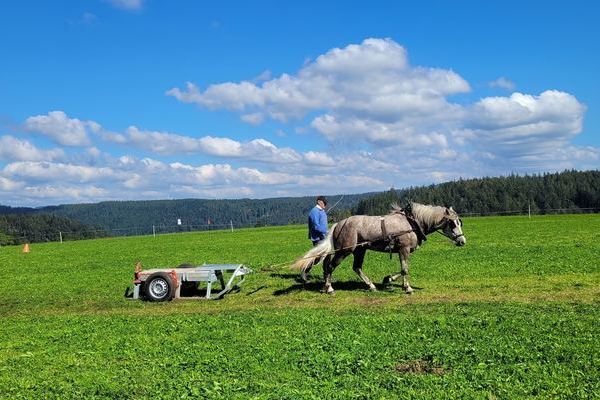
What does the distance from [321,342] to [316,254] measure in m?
6.60

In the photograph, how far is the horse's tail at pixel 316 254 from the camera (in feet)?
53.5

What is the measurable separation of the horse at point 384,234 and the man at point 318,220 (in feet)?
8.07

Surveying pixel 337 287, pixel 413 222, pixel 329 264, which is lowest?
pixel 337 287

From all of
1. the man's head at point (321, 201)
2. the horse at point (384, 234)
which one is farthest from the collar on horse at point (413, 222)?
the man's head at point (321, 201)

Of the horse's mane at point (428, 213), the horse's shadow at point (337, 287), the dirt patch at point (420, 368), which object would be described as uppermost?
the horse's mane at point (428, 213)

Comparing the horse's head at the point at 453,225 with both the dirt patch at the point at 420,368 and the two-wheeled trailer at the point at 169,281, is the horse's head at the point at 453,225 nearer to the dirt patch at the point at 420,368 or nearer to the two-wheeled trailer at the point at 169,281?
the two-wheeled trailer at the point at 169,281

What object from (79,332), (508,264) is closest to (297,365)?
(79,332)

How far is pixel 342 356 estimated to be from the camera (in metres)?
8.91

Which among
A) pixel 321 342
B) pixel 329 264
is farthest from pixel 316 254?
pixel 321 342

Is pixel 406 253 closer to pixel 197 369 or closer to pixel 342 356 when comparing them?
pixel 342 356

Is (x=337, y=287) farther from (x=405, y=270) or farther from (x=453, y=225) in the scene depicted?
(x=453, y=225)

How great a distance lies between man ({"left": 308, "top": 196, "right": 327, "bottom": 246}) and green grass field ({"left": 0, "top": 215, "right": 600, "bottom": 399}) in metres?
2.03

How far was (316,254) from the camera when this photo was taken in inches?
647

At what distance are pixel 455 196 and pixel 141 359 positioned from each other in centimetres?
15049
